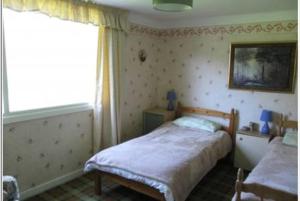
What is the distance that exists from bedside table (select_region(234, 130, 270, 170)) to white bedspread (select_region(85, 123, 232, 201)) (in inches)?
8.4


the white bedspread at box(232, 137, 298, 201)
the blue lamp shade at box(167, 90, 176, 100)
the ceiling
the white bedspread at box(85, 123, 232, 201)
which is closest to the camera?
the white bedspread at box(232, 137, 298, 201)

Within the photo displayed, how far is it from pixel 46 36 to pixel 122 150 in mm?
1582

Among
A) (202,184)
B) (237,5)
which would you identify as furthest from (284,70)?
(202,184)

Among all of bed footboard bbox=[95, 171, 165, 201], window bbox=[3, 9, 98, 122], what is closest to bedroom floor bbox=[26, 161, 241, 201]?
bed footboard bbox=[95, 171, 165, 201]

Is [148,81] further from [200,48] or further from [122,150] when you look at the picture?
[122,150]

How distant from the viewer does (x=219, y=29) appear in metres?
3.85

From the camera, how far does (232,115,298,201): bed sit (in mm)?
1738

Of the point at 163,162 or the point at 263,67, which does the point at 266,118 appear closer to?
the point at 263,67

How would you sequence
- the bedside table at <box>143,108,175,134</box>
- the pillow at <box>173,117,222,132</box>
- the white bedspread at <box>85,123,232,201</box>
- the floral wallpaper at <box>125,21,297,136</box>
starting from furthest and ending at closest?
the bedside table at <box>143,108,175,134</box>
the pillow at <box>173,117,222,132</box>
the floral wallpaper at <box>125,21,297,136</box>
the white bedspread at <box>85,123,232,201</box>

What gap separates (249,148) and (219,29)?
1.86 meters

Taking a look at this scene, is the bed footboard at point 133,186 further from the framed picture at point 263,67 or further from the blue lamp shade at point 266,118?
the framed picture at point 263,67

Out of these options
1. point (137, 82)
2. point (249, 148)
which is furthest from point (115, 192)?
point (249, 148)

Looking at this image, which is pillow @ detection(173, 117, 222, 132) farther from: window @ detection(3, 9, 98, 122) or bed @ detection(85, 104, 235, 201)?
window @ detection(3, 9, 98, 122)

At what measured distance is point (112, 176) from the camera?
105 inches
